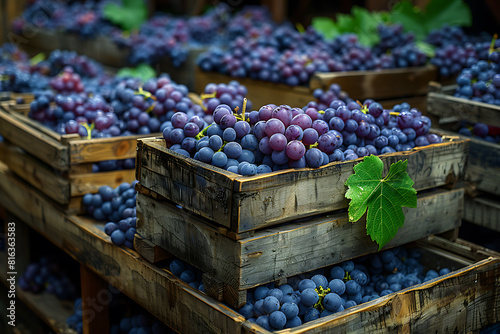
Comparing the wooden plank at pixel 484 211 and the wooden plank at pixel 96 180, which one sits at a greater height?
the wooden plank at pixel 96 180

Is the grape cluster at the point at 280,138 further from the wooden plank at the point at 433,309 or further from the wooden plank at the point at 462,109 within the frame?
the wooden plank at the point at 462,109

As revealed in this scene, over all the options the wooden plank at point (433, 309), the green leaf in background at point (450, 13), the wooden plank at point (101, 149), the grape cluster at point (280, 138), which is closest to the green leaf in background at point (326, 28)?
the green leaf in background at point (450, 13)

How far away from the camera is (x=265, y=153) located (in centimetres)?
162

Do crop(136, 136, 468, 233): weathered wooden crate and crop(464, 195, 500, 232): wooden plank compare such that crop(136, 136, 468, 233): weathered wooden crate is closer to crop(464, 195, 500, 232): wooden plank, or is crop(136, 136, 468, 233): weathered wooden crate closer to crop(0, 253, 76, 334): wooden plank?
crop(464, 195, 500, 232): wooden plank

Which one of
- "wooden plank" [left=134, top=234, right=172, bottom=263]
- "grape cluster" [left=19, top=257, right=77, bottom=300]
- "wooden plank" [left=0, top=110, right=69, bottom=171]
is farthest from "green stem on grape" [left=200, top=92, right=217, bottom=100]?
"grape cluster" [left=19, top=257, right=77, bottom=300]

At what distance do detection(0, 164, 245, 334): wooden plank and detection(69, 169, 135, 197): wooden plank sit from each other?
0.13m

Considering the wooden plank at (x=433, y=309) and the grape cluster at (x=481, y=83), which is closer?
the wooden plank at (x=433, y=309)

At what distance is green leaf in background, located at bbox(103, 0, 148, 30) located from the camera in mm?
5195

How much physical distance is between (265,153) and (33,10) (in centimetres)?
502

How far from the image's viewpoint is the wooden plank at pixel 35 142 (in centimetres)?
224

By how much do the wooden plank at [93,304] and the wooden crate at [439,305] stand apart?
968 mm

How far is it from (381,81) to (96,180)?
176cm

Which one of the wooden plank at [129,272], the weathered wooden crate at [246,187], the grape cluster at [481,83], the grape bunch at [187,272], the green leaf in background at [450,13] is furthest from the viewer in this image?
the green leaf in background at [450,13]

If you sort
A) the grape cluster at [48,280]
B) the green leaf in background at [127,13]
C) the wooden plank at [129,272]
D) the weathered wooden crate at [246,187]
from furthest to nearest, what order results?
the green leaf in background at [127,13] < the grape cluster at [48,280] < the wooden plank at [129,272] < the weathered wooden crate at [246,187]
